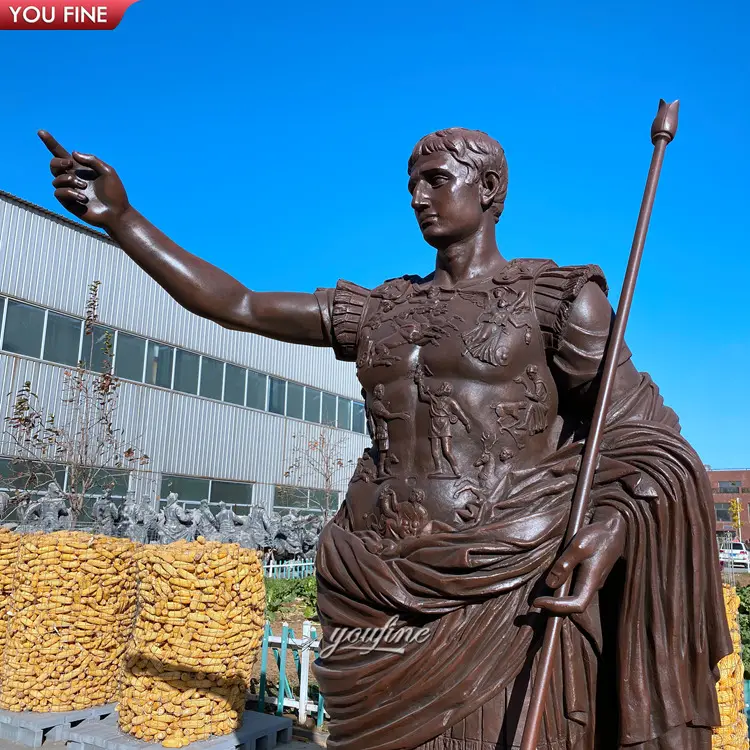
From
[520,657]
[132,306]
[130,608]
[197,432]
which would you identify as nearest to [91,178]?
[520,657]

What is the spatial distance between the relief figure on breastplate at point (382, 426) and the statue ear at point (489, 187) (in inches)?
31.2

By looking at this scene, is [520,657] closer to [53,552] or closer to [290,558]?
[53,552]

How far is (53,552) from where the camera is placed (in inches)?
298

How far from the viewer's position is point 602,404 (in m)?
2.32

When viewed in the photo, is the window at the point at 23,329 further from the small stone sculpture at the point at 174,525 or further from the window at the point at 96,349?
the small stone sculpture at the point at 174,525

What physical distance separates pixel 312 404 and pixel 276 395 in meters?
1.92

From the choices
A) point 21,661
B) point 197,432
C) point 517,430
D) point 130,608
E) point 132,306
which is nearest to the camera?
point 517,430

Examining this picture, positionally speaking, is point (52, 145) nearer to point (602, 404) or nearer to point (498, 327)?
point (498, 327)

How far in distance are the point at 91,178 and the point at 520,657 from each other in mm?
2171

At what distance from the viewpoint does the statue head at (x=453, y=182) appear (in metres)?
2.66

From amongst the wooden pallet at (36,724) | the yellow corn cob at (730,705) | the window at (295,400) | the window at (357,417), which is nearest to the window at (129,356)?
the window at (295,400)

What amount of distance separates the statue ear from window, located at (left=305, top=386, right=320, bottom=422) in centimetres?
2349

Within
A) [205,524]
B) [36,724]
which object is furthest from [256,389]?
[36,724]

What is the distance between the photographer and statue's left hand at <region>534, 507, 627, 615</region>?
81.8 inches
